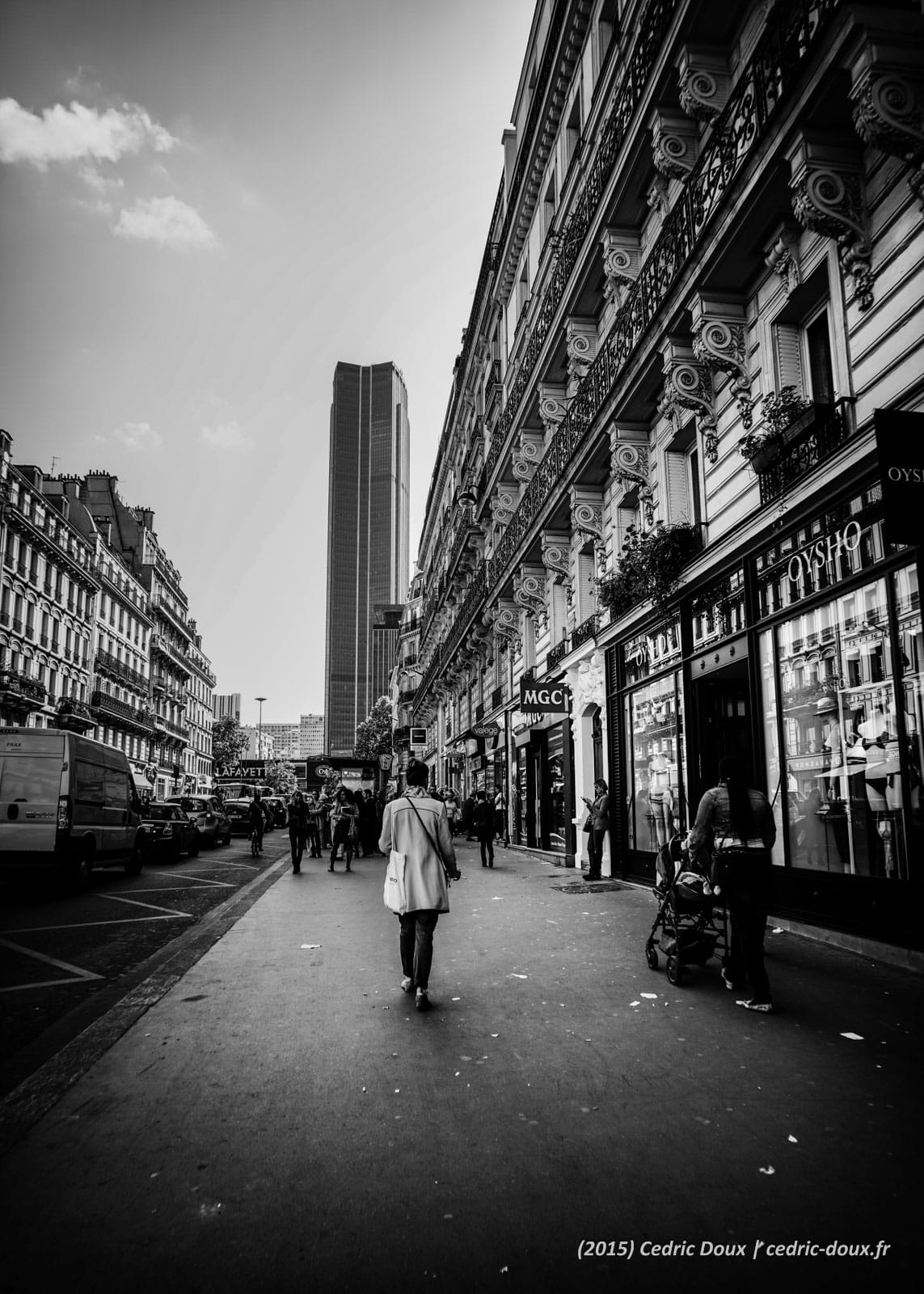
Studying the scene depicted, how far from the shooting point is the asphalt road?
19.3 feet

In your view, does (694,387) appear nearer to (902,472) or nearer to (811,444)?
(811,444)

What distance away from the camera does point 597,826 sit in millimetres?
15305

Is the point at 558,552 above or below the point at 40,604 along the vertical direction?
below

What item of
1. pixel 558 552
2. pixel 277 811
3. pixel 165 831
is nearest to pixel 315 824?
pixel 165 831

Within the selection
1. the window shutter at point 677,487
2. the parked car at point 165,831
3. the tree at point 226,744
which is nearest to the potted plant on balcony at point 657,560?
the window shutter at point 677,487

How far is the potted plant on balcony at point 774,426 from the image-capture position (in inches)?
367

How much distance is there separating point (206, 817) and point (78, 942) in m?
19.2

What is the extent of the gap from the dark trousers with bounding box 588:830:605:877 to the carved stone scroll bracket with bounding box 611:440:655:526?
5656 millimetres

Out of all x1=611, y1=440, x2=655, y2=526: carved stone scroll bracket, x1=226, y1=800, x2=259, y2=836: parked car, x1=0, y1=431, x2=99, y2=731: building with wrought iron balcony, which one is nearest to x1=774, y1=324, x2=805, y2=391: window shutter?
x1=611, y1=440, x2=655, y2=526: carved stone scroll bracket

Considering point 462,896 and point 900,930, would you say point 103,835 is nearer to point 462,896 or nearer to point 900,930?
point 462,896

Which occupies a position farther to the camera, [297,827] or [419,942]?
[297,827]

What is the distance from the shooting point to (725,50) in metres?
11.6

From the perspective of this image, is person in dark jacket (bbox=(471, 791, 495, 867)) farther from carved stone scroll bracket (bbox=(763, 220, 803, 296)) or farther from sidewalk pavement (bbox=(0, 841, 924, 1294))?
carved stone scroll bracket (bbox=(763, 220, 803, 296))

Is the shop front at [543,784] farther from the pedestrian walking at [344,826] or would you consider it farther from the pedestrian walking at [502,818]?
the pedestrian walking at [344,826]
